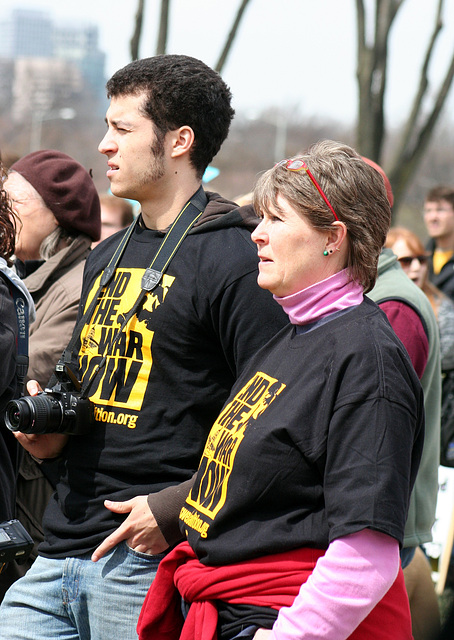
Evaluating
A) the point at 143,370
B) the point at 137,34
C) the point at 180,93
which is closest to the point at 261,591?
the point at 143,370

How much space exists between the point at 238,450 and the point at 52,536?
0.88m

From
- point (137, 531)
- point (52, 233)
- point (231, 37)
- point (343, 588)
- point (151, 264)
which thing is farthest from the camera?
point (231, 37)

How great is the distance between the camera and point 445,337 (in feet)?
15.8

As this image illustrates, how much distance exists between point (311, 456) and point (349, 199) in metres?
0.61

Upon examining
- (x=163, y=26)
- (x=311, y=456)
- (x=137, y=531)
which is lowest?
(x=137, y=531)

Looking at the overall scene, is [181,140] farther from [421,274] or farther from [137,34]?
[137,34]

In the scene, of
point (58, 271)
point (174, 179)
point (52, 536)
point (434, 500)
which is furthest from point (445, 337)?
point (52, 536)

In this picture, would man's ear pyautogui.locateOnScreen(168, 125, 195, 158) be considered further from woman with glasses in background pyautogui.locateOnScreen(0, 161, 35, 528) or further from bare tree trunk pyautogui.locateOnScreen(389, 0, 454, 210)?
bare tree trunk pyautogui.locateOnScreen(389, 0, 454, 210)

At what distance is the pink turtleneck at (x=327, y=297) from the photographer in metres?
1.95

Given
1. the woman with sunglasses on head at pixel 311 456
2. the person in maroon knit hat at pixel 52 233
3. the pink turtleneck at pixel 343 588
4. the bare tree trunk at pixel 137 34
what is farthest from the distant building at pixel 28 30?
the pink turtleneck at pixel 343 588

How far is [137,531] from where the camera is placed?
228 centimetres

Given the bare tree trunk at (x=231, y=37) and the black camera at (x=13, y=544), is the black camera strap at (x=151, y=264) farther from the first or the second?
the bare tree trunk at (x=231, y=37)

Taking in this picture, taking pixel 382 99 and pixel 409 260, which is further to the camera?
pixel 382 99

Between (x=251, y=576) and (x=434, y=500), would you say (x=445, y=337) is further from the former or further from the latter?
(x=251, y=576)
